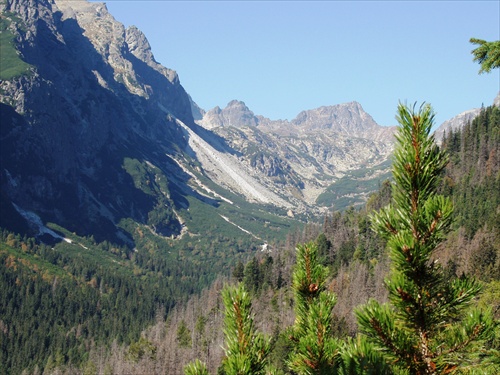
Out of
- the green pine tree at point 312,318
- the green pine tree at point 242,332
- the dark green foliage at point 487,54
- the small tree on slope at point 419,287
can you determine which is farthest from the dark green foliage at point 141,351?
the small tree on slope at point 419,287

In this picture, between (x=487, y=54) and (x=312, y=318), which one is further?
(x=487, y=54)

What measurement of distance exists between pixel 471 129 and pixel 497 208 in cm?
6565

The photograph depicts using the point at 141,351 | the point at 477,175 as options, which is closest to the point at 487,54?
the point at 141,351

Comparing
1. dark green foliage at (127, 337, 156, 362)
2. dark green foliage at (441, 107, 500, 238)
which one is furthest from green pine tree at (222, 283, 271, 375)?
dark green foliage at (127, 337, 156, 362)

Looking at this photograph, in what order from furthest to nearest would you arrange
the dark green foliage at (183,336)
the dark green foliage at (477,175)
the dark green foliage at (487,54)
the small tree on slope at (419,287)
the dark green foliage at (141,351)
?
1. the dark green foliage at (141,351)
2. the dark green foliage at (183,336)
3. the dark green foliage at (477,175)
4. the dark green foliage at (487,54)
5. the small tree on slope at (419,287)

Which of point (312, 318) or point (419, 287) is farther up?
point (419, 287)

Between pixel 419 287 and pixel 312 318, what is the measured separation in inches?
58.5

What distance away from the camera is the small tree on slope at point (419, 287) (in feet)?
19.1

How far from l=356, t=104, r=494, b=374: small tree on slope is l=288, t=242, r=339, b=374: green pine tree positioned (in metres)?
0.87

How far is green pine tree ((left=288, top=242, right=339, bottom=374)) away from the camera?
6.61 m

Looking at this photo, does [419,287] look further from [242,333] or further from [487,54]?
[487,54]

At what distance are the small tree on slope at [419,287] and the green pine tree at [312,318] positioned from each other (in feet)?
2.86

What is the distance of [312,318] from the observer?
267 inches

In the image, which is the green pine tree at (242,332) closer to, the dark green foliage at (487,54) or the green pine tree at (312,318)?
the green pine tree at (312,318)
